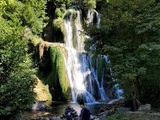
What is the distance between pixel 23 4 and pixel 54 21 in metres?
4.48

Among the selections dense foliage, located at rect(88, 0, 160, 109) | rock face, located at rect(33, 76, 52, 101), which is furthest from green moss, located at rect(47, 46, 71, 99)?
dense foliage, located at rect(88, 0, 160, 109)

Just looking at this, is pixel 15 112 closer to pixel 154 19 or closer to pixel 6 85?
pixel 6 85

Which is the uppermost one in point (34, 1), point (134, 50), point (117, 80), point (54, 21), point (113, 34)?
point (34, 1)

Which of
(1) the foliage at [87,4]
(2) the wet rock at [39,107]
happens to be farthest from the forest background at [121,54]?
(1) the foliage at [87,4]

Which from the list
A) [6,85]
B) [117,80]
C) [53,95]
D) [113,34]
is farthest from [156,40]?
[53,95]

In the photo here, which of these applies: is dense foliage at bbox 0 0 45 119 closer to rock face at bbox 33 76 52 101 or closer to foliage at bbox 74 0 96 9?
rock face at bbox 33 76 52 101

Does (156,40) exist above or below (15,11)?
below

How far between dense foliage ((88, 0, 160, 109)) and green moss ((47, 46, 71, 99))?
44.8 ft

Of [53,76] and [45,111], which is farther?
[53,76]

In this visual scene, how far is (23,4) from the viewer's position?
34.3m

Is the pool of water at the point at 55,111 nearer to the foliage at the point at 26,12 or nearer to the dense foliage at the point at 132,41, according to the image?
the dense foliage at the point at 132,41

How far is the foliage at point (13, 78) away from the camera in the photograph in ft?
42.2

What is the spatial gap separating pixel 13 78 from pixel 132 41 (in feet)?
20.3

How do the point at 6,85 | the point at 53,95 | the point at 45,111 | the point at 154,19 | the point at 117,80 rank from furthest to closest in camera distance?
the point at 53,95, the point at 45,111, the point at 117,80, the point at 154,19, the point at 6,85
